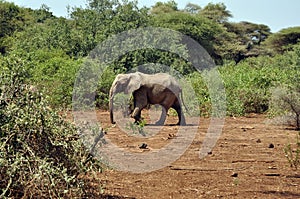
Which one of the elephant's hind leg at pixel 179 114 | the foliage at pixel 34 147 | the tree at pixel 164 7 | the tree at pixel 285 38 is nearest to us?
the foliage at pixel 34 147

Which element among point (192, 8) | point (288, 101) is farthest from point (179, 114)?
point (192, 8)

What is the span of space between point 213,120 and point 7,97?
36.4ft

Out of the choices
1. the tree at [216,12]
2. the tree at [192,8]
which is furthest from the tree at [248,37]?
the tree at [192,8]

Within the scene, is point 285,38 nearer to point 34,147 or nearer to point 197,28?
point 197,28

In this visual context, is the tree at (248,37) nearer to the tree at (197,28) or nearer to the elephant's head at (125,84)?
the tree at (197,28)

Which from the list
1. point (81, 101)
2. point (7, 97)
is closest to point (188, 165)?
point (7, 97)

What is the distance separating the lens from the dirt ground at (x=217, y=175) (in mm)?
5762

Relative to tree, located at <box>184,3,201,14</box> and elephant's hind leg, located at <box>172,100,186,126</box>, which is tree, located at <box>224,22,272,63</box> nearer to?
tree, located at <box>184,3,201,14</box>

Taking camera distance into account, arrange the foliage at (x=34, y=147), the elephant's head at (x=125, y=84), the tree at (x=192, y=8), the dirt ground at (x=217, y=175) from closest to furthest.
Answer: the foliage at (x=34, y=147)
the dirt ground at (x=217, y=175)
the elephant's head at (x=125, y=84)
the tree at (x=192, y=8)

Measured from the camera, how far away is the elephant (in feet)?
45.4

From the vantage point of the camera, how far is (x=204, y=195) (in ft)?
18.6

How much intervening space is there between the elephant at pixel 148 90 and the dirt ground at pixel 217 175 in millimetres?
3758

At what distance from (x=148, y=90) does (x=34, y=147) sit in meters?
9.27

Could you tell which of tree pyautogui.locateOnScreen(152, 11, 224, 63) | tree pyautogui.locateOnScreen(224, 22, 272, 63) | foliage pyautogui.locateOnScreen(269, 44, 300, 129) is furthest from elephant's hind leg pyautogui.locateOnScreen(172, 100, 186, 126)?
tree pyautogui.locateOnScreen(224, 22, 272, 63)
